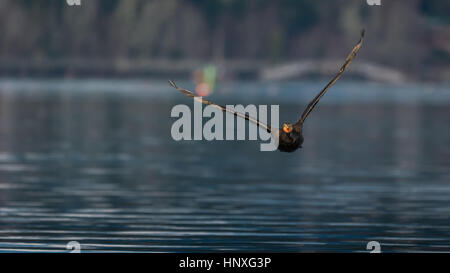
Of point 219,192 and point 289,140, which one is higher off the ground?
point 289,140

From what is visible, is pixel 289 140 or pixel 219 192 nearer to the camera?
pixel 289 140

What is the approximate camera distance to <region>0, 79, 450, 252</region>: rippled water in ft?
90.2

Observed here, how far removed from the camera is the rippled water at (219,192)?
27484mm

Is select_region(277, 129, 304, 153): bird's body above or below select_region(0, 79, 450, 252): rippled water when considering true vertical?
above

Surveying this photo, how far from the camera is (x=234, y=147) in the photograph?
59.7 metres

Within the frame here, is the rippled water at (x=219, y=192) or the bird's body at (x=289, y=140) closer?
the bird's body at (x=289, y=140)

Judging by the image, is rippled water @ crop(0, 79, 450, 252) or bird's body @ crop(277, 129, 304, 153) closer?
bird's body @ crop(277, 129, 304, 153)

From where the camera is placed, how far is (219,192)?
37.5 metres

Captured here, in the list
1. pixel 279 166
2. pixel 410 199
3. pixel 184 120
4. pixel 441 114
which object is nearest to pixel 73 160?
pixel 279 166

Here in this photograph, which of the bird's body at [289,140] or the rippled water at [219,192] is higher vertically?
the bird's body at [289,140]
